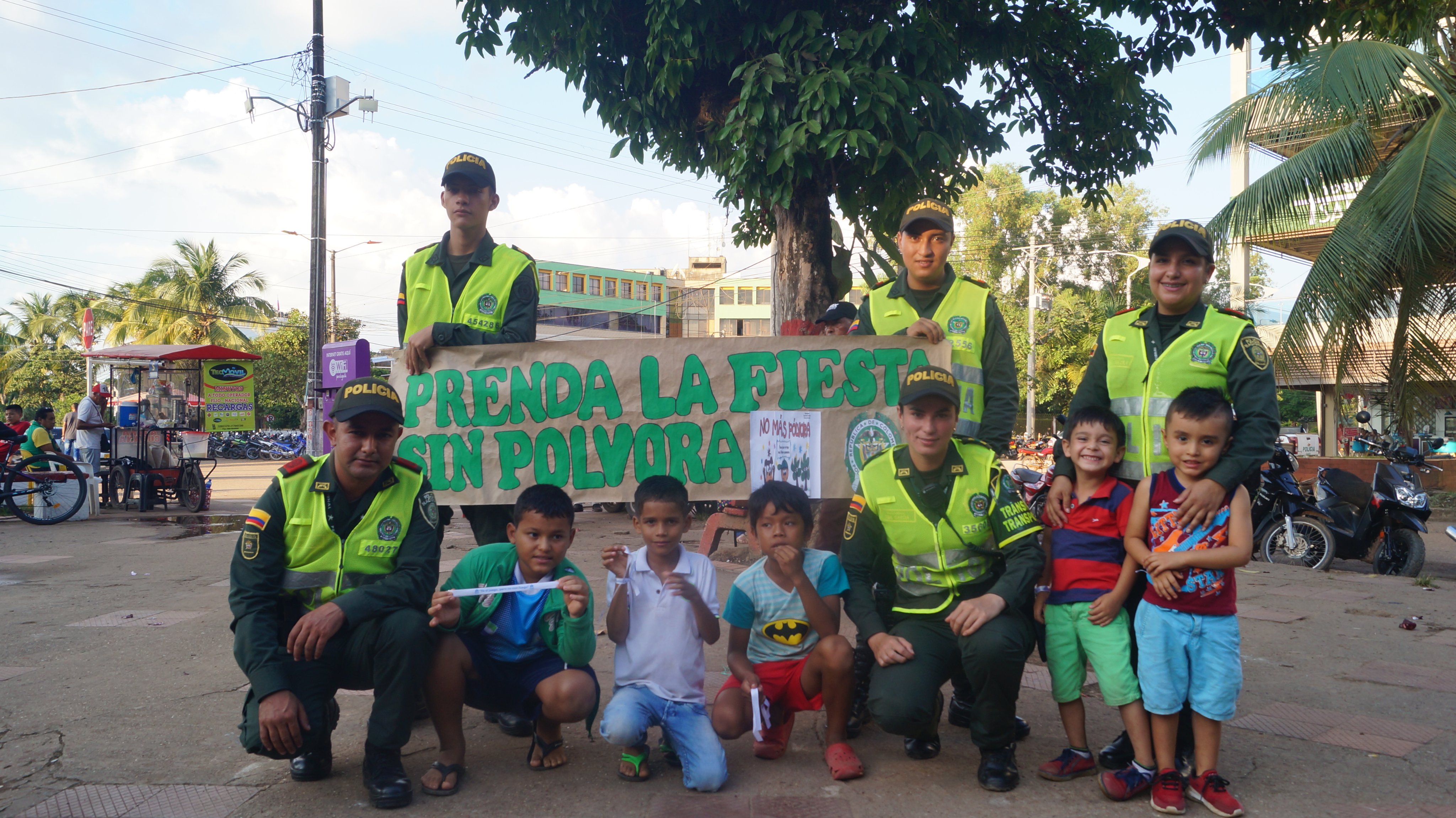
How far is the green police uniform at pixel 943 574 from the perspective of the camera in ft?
10.1

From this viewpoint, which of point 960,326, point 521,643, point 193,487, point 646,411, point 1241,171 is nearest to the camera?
point 521,643

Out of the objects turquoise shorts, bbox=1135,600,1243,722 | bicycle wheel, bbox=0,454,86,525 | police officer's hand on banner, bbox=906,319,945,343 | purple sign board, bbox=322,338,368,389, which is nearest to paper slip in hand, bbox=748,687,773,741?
turquoise shorts, bbox=1135,600,1243,722

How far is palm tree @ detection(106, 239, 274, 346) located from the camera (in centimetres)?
3419

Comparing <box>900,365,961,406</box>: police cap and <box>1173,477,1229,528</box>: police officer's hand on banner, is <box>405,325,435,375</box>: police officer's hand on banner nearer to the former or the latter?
<box>900,365,961,406</box>: police cap

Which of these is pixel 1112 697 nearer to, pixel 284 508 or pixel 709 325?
pixel 284 508

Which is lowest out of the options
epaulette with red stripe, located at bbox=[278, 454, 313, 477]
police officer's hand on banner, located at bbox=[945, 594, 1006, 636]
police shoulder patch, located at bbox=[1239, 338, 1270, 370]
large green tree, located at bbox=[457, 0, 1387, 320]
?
police officer's hand on banner, located at bbox=[945, 594, 1006, 636]

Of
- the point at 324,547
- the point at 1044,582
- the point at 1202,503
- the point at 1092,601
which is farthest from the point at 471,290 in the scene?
the point at 1202,503

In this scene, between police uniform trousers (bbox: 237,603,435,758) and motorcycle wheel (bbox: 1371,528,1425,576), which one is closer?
police uniform trousers (bbox: 237,603,435,758)

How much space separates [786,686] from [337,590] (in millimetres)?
1529

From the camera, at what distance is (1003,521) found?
326 cm

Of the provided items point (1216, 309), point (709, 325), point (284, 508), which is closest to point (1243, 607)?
point (1216, 309)

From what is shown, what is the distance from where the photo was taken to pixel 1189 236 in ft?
10.6

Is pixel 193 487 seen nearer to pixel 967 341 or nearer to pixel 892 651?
pixel 967 341

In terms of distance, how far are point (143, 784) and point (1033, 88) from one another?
7.63 m
